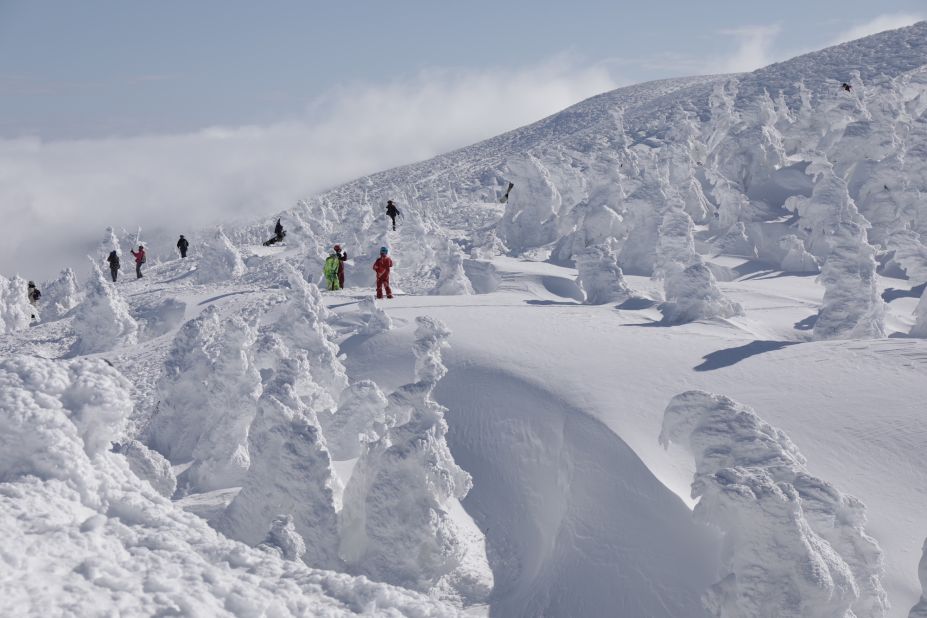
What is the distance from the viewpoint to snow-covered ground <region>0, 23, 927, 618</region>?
4750 millimetres

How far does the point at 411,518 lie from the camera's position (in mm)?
9398

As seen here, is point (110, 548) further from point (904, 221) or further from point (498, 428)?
point (904, 221)

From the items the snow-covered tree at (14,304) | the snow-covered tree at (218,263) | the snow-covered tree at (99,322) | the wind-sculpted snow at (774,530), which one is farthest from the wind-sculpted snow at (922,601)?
the snow-covered tree at (14,304)

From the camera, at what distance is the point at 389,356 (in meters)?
14.7

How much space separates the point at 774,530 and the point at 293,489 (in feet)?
17.6

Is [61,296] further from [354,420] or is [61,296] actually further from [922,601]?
[922,601]

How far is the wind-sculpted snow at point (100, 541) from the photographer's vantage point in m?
4.09

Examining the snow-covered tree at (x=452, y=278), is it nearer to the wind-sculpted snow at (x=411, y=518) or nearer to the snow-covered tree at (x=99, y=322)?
the snow-covered tree at (x=99, y=322)

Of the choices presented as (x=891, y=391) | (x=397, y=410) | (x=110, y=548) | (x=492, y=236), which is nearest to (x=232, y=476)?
(x=397, y=410)

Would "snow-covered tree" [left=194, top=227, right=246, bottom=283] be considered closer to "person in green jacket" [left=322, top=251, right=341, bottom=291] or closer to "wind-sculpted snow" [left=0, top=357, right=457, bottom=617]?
"person in green jacket" [left=322, top=251, right=341, bottom=291]

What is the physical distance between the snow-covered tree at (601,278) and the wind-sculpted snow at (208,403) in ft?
32.6

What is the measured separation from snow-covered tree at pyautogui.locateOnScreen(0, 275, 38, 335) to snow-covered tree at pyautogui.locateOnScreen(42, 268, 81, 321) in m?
1.31

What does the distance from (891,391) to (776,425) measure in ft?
6.58

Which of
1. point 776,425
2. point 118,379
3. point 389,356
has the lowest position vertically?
point 776,425
